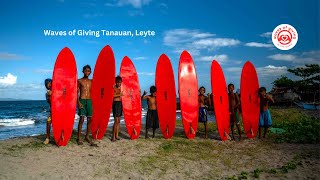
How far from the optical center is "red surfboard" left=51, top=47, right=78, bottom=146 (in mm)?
6219

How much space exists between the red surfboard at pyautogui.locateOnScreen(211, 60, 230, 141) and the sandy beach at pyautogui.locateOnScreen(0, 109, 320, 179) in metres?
0.56

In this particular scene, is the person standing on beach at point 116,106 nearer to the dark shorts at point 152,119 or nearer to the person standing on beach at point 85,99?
the person standing on beach at point 85,99

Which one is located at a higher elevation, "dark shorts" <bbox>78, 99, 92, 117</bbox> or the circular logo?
the circular logo

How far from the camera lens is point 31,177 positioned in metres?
4.14

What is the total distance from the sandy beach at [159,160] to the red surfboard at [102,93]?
392 millimetres

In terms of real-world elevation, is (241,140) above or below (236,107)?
below

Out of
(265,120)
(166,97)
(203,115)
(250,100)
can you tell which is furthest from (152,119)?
(265,120)

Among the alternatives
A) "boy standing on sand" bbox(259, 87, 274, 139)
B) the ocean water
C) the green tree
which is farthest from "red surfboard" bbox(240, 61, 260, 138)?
the green tree

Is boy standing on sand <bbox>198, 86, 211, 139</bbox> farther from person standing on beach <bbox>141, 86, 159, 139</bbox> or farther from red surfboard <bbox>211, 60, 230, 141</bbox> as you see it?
person standing on beach <bbox>141, 86, 159, 139</bbox>

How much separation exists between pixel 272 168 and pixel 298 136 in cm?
296

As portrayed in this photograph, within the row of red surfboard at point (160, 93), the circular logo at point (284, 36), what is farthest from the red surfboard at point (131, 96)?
the circular logo at point (284, 36)

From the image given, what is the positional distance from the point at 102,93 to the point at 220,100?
318 centimetres

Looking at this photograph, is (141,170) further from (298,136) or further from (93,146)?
(298,136)

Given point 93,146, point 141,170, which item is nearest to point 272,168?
point 141,170
